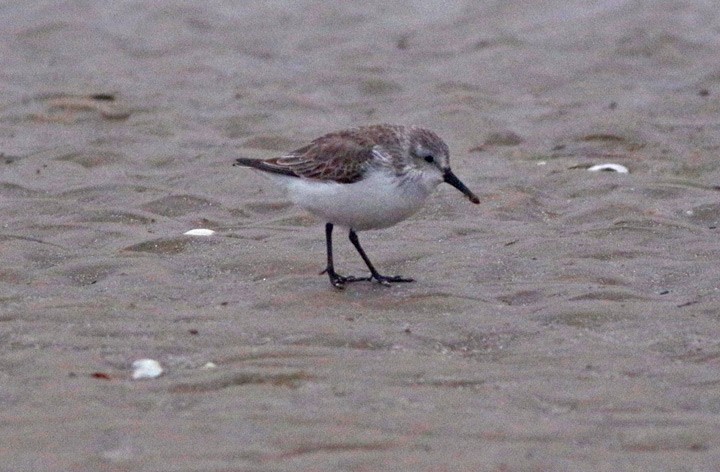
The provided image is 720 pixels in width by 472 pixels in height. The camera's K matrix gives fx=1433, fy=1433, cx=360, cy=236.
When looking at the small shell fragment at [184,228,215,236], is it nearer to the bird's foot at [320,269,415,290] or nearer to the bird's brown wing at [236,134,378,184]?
the bird's brown wing at [236,134,378,184]

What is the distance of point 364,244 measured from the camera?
348 inches

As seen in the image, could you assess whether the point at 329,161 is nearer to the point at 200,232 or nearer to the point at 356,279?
the point at 356,279

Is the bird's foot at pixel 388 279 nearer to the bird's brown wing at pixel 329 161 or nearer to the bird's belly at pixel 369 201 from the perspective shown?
the bird's belly at pixel 369 201

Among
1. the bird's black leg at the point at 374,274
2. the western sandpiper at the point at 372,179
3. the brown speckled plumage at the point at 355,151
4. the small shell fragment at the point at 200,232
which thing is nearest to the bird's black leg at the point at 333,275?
the western sandpiper at the point at 372,179

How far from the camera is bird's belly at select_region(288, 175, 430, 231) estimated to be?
7668mm

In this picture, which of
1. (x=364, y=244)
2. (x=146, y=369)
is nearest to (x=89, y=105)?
(x=364, y=244)

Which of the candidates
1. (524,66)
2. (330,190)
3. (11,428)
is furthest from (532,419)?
(524,66)

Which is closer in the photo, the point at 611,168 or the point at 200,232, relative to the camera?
the point at 200,232

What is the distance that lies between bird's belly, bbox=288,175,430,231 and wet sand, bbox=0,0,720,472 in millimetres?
384

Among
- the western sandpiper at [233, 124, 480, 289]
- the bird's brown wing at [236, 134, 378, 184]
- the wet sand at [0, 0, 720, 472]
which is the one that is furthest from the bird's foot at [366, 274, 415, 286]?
the bird's brown wing at [236, 134, 378, 184]

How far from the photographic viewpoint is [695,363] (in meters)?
6.35

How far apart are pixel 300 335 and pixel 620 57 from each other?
7.61m

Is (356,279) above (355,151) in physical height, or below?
below

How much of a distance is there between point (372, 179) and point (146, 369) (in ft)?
7.01
